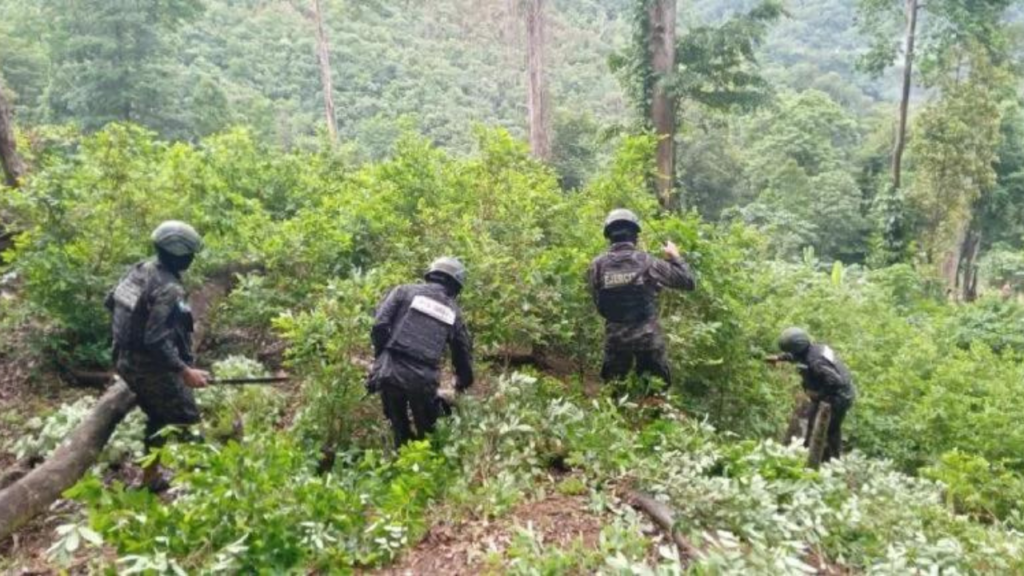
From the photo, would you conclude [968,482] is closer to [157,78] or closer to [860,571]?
[860,571]

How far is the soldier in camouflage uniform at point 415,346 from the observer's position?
5480 millimetres

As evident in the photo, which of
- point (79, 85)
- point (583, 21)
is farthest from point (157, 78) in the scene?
point (583, 21)

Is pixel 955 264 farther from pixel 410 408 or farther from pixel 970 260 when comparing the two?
pixel 410 408

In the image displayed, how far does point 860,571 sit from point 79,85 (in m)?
29.8

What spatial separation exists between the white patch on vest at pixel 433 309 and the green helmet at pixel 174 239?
5.43ft

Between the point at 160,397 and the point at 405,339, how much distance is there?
186cm

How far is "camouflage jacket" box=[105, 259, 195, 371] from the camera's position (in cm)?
530

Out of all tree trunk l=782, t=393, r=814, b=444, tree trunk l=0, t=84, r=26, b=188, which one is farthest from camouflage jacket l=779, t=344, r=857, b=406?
tree trunk l=0, t=84, r=26, b=188

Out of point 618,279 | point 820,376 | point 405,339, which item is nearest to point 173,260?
point 405,339

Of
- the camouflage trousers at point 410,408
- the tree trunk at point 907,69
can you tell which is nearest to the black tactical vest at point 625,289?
the camouflage trousers at point 410,408

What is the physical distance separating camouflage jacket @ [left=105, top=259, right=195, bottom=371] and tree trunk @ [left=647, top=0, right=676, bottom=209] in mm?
10319

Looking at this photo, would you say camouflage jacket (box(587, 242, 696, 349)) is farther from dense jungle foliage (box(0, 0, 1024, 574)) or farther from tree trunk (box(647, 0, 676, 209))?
tree trunk (box(647, 0, 676, 209))

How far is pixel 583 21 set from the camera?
249 feet

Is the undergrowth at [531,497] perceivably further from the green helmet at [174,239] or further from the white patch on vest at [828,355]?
the white patch on vest at [828,355]
